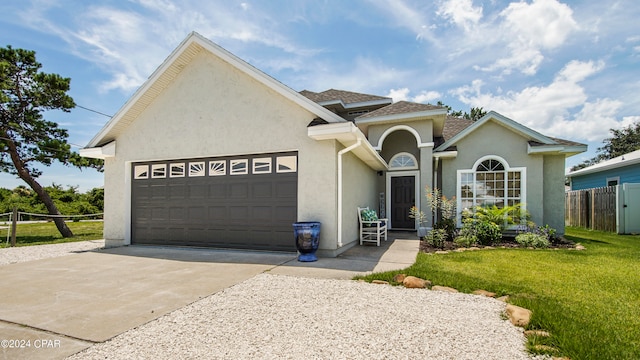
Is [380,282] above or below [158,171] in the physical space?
below

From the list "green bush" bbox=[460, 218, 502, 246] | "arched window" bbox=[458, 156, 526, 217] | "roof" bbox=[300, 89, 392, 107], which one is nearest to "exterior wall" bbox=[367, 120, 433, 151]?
"arched window" bbox=[458, 156, 526, 217]

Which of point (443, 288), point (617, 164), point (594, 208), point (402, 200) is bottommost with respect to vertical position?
point (443, 288)

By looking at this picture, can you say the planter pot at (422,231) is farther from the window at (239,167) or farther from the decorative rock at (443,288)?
the window at (239,167)

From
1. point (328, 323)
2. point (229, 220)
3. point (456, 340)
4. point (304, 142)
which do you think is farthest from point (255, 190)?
point (456, 340)

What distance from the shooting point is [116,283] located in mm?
4965

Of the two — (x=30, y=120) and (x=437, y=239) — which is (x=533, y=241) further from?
(x=30, y=120)

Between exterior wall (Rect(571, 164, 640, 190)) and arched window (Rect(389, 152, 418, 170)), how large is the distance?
10989 millimetres

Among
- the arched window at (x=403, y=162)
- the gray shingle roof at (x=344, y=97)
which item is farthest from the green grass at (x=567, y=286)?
the gray shingle roof at (x=344, y=97)

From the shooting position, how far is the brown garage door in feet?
24.5

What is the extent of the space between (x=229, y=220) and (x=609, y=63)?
562 inches

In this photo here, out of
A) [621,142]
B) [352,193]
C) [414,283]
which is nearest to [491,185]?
[352,193]

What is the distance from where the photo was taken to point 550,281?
193 inches

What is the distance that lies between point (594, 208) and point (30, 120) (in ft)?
86.0

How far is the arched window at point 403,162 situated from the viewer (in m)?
12.1
